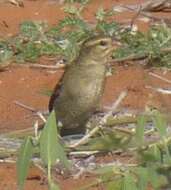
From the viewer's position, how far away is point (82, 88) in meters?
5.96

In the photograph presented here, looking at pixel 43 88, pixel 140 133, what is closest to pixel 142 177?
pixel 140 133

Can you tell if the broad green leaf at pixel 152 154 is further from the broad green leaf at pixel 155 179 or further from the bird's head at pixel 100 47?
the bird's head at pixel 100 47

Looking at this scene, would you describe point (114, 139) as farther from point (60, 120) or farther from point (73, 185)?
point (60, 120)

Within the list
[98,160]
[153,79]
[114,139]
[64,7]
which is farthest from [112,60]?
[114,139]

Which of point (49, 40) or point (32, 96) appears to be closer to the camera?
point (32, 96)

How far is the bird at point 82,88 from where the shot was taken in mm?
5941

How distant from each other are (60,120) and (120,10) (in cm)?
370

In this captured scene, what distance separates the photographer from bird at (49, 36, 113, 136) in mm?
5941

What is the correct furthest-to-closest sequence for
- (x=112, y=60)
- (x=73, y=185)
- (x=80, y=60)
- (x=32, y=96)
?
1. (x=112, y=60)
2. (x=32, y=96)
3. (x=80, y=60)
4. (x=73, y=185)

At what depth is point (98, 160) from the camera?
17.4ft

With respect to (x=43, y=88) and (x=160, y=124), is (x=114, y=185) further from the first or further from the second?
(x=43, y=88)

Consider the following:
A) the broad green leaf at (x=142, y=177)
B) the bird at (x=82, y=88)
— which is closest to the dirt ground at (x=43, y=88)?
the bird at (x=82, y=88)

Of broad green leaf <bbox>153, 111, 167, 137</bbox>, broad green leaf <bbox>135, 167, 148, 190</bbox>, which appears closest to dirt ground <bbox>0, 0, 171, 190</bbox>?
A: broad green leaf <bbox>153, 111, 167, 137</bbox>

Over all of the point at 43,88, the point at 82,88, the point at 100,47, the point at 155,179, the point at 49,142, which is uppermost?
the point at 49,142
